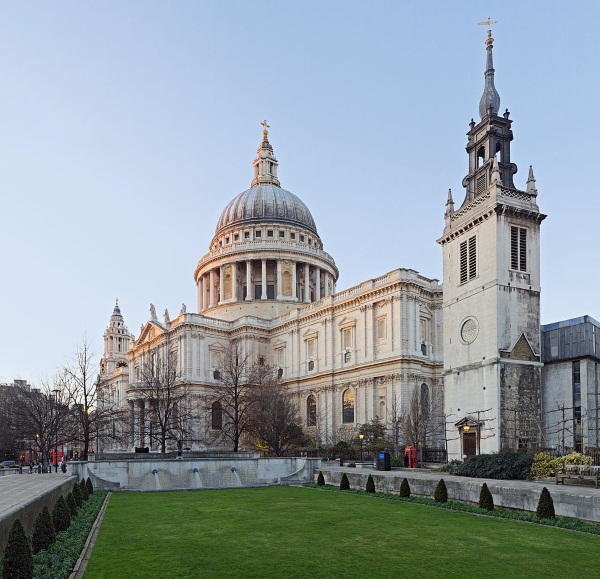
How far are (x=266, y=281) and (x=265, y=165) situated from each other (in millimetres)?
25269

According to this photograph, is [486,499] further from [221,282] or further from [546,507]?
[221,282]

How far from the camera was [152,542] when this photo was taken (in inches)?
661

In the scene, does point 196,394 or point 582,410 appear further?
point 196,394

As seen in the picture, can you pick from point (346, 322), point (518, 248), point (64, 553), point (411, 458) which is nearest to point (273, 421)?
point (346, 322)

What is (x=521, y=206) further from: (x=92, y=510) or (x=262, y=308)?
(x=262, y=308)

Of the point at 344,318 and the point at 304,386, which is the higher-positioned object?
the point at 344,318

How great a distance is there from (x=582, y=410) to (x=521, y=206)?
1340 cm

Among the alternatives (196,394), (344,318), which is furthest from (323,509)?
(196,394)

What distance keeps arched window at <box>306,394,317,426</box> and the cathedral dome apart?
3297 cm

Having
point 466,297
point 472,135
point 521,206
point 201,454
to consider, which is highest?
point 472,135

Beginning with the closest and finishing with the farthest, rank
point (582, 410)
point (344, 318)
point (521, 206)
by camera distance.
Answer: point (582, 410) → point (521, 206) → point (344, 318)

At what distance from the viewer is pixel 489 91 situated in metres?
46.2

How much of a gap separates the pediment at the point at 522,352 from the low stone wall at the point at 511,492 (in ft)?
44.1

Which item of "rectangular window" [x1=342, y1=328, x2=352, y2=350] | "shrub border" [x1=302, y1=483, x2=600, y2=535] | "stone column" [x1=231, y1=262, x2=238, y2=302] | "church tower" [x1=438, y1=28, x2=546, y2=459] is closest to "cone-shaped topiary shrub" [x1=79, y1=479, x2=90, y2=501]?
"shrub border" [x1=302, y1=483, x2=600, y2=535]
